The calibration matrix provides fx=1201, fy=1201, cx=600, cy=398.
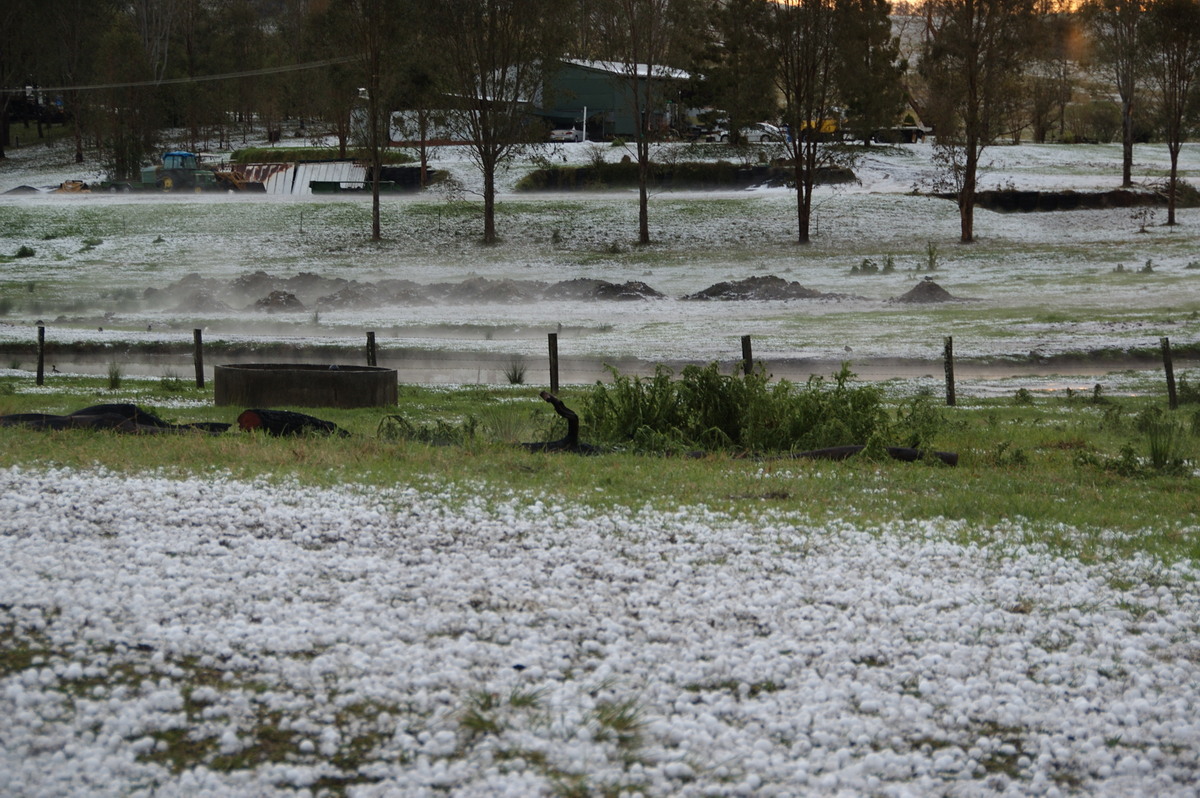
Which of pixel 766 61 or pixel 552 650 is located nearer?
pixel 552 650

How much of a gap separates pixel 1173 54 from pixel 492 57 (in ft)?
92.4

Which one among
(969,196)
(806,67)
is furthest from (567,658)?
(806,67)

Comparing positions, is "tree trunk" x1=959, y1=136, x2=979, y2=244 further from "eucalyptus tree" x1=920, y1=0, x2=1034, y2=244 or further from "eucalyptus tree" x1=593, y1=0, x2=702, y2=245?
"eucalyptus tree" x1=593, y1=0, x2=702, y2=245

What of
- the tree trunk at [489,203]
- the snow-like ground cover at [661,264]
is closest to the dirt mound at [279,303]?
the snow-like ground cover at [661,264]

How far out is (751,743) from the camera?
4.72m

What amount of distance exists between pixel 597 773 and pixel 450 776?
541mm

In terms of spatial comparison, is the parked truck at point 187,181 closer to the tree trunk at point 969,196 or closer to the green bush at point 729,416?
the tree trunk at point 969,196

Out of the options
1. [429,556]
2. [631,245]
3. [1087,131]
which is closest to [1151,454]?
[429,556]

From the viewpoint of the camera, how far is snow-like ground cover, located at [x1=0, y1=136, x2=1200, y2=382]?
92.3 ft

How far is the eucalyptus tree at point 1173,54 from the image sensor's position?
4909 centimetres

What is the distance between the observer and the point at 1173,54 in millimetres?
49844

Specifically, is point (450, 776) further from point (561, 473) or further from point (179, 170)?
point (179, 170)

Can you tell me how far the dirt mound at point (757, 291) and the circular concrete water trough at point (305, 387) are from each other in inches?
806

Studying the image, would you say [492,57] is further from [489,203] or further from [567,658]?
[567,658]
